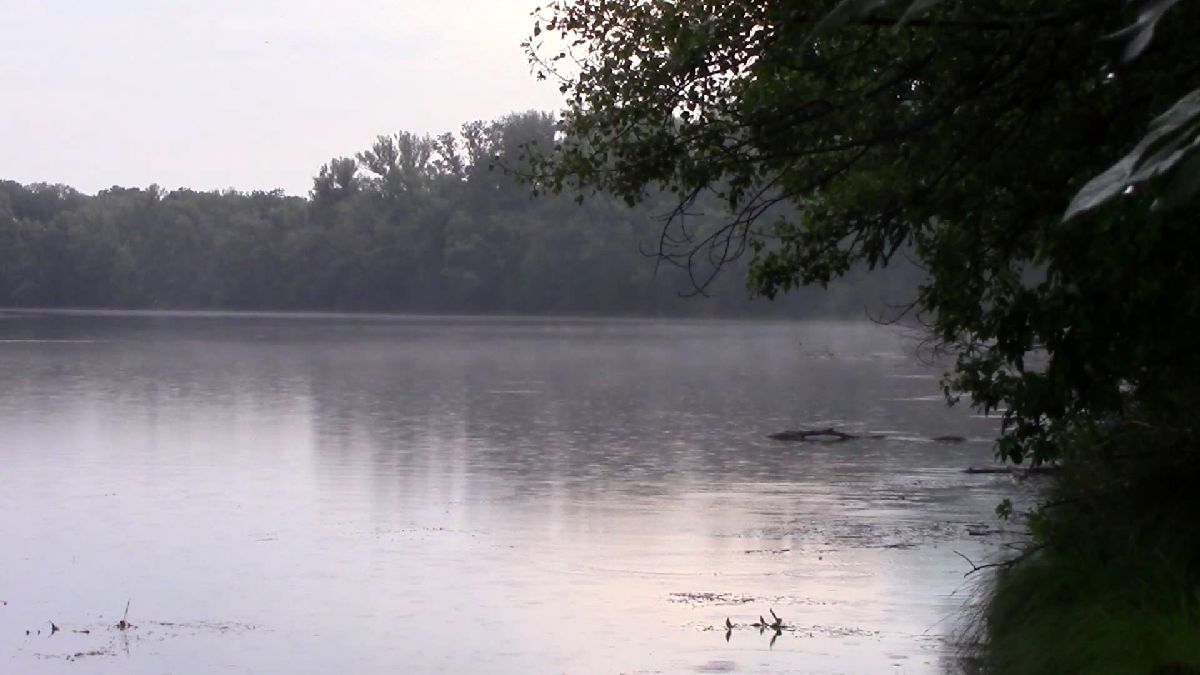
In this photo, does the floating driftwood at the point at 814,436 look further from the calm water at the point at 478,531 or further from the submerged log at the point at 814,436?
the calm water at the point at 478,531

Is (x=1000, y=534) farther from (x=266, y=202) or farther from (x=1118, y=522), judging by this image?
(x=266, y=202)

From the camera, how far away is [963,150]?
8.30 metres

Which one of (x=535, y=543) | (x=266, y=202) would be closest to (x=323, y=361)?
(x=535, y=543)

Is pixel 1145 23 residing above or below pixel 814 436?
above

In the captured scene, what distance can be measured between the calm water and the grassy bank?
867 millimetres

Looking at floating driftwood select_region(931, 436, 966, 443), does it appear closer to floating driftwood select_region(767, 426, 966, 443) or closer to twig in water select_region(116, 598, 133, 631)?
floating driftwood select_region(767, 426, 966, 443)

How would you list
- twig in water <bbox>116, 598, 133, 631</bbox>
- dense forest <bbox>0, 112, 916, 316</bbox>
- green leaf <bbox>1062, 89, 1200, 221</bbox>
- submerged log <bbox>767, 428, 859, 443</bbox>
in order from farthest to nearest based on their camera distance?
dense forest <bbox>0, 112, 916, 316</bbox> < submerged log <bbox>767, 428, 859, 443</bbox> < twig in water <bbox>116, 598, 133, 631</bbox> < green leaf <bbox>1062, 89, 1200, 221</bbox>

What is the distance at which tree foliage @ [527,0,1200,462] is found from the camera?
22.4 feet

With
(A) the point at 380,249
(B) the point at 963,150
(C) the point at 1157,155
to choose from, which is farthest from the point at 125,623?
(A) the point at 380,249

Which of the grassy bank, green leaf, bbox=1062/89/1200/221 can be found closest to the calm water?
the grassy bank

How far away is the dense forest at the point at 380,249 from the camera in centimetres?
10325

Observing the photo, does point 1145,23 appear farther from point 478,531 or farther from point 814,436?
point 814,436

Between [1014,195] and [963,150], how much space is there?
1.10 ft

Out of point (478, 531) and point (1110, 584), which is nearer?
point (1110, 584)
